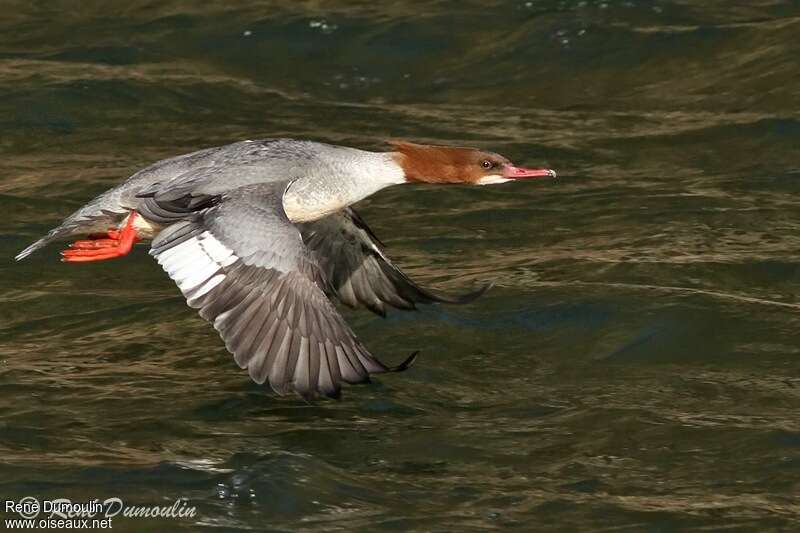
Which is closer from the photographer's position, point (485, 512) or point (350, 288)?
point (485, 512)

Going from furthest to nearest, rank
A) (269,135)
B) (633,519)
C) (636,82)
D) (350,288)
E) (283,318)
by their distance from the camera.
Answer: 1. (636,82)
2. (269,135)
3. (350,288)
4. (283,318)
5. (633,519)

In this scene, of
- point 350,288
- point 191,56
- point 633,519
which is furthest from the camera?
point 191,56

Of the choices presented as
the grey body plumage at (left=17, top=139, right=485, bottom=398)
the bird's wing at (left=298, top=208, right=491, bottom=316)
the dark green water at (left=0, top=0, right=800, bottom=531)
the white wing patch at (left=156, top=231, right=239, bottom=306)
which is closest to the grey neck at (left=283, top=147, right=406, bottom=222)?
the grey body plumage at (left=17, top=139, right=485, bottom=398)

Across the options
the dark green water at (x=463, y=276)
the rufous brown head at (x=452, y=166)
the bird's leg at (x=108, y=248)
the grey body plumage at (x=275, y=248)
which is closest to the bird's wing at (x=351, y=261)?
the grey body plumage at (x=275, y=248)

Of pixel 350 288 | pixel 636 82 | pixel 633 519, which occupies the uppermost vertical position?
pixel 636 82

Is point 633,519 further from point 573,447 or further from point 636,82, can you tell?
point 636,82

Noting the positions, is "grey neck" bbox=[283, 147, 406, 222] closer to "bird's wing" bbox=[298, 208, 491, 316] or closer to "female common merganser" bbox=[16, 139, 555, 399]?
"female common merganser" bbox=[16, 139, 555, 399]

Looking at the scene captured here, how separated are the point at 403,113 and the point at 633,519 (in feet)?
19.1

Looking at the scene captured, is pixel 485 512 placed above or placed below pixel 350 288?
below

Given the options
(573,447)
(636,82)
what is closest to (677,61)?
(636,82)

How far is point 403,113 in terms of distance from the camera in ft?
37.7

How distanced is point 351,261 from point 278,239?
1.40 m

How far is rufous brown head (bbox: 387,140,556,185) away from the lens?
312 inches

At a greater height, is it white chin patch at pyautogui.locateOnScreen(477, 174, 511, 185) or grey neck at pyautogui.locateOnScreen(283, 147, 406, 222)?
grey neck at pyautogui.locateOnScreen(283, 147, 406, 222)
